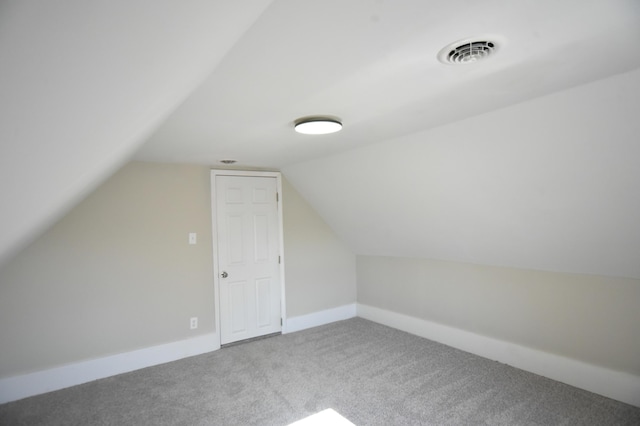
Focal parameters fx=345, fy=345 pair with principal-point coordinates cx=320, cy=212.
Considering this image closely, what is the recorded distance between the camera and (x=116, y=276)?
344 centimetres

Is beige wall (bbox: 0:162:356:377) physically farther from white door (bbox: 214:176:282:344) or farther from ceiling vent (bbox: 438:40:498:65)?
ceiling vent (bbox: 438:40:498:65)

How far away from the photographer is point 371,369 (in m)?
3.30

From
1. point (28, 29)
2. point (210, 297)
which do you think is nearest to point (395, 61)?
point (28, 29)

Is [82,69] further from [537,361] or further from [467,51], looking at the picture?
[537,361]

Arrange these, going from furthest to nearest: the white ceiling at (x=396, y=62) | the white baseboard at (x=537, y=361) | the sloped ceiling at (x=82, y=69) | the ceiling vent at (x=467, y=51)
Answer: the white baseboard at (x=537, y=361) < the ceiling vent at (x=467, y=51) < the white ceiling at (x=396, y=62) < the sloped ceiling at (x=82, y=69)

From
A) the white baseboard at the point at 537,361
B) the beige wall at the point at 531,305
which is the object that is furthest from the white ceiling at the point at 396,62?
the white baseboard at the point at 537,361

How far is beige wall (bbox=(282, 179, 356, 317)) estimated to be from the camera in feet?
14.9

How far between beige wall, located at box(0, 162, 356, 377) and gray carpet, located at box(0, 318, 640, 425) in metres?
0.38

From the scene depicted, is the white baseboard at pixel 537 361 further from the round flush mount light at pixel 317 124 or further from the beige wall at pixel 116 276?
the round flush mount light at pixel 317 124

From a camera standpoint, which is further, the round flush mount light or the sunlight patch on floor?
the sunlight patch on floor

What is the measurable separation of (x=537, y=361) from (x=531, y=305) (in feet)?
1.62

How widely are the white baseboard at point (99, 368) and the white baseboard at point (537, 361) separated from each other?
246 cm

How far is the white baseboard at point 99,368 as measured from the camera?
2971 millimetres

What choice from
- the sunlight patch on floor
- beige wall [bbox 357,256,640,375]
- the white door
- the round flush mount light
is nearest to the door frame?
the white door
